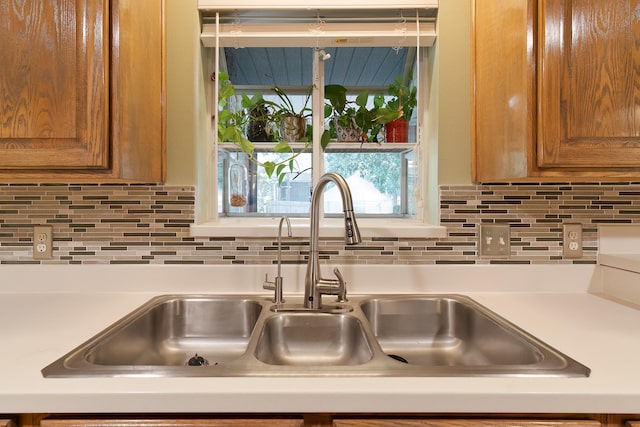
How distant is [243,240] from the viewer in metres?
1.43

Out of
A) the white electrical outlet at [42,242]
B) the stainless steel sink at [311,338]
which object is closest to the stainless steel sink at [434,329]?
the stainless steel sink at [311,338]

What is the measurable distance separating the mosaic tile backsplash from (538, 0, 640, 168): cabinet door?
35 centimetres

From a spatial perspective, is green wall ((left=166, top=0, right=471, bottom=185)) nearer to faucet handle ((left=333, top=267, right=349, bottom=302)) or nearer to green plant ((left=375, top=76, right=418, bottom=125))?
green plant ((left=375, top=76, right=418, bottom=125))

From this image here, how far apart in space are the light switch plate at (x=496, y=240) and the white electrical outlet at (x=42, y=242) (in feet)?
4.73

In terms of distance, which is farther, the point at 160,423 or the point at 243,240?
the point at 243,240

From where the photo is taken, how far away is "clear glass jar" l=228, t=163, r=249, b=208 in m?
1.62

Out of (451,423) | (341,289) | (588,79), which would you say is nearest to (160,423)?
(451,423)

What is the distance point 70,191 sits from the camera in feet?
4.62

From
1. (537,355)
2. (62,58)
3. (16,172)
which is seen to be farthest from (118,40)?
(537,355)

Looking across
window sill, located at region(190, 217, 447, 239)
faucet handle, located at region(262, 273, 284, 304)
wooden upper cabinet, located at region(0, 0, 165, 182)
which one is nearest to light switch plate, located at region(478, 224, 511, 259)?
window sill, located at region(190, 217, 447, 239)

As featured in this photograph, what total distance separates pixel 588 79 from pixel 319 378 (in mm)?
979

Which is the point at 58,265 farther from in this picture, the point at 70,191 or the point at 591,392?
the point at 591,392

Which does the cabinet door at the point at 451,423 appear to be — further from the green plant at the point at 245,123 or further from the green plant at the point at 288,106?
the green plant at the point at 288,106

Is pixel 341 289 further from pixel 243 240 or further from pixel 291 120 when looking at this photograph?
pixel 291 120
